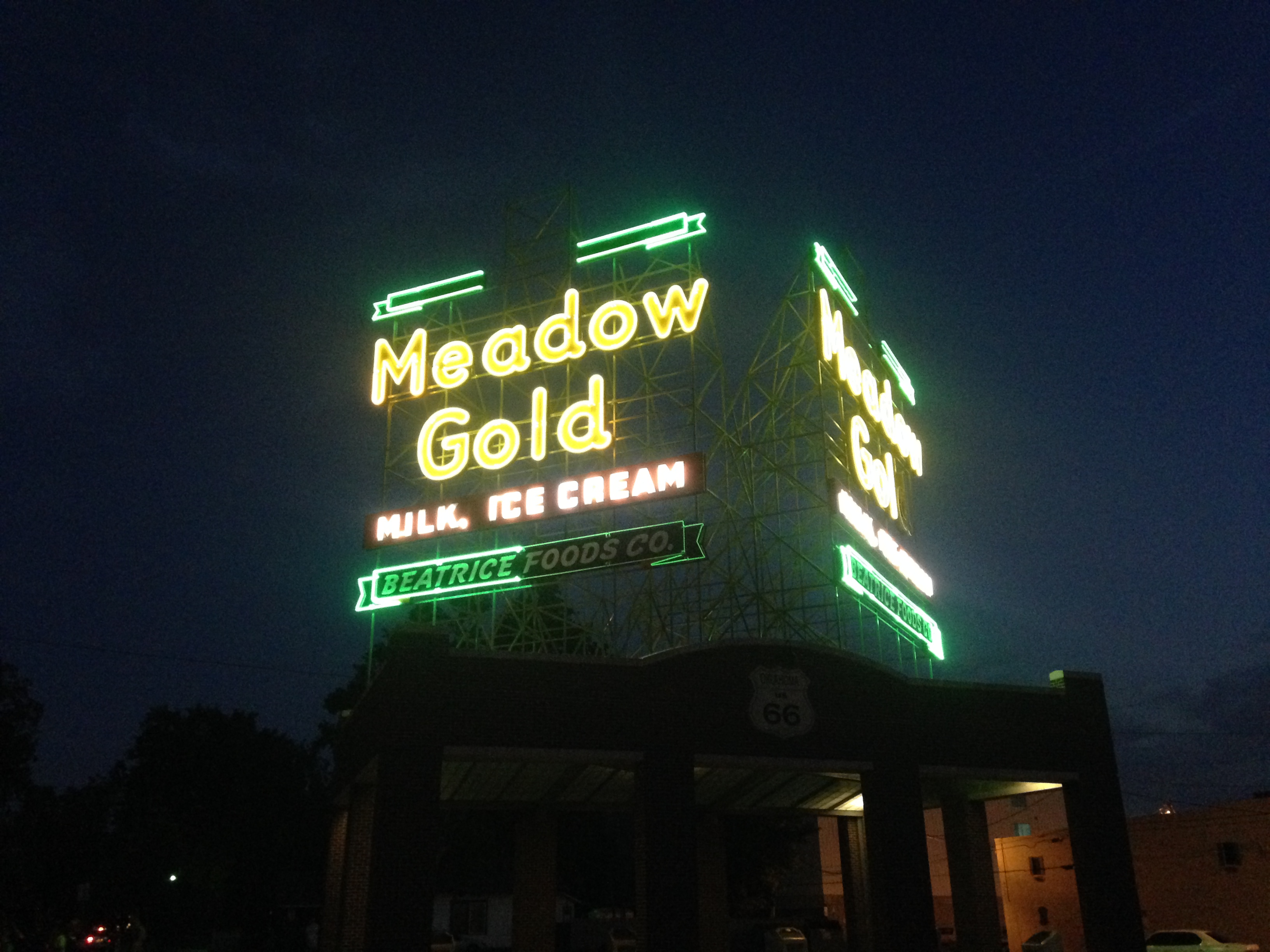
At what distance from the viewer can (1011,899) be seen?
41.8 meters

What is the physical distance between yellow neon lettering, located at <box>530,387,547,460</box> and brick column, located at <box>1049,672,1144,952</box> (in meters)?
13.4

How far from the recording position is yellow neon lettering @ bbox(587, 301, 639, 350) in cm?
2892

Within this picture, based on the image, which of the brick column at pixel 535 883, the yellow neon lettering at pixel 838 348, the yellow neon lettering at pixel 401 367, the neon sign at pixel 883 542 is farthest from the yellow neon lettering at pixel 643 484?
the yellow neon lettering at pixel 401 367

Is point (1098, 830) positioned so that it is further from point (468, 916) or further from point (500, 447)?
point (468, 916)

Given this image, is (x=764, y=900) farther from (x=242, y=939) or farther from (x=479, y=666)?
(x=479, y=666)

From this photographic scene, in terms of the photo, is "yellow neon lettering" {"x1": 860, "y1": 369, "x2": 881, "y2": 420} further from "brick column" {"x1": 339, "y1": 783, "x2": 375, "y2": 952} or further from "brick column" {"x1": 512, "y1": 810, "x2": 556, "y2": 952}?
"brick column" {"x1": 339, "y1": 783, "x2": 375, "y2": 952}

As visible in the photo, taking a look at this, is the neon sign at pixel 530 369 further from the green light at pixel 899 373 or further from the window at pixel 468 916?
the window at pixel 468 916

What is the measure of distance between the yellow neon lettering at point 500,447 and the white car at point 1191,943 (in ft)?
73.3

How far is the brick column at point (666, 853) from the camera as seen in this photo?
1897 cm

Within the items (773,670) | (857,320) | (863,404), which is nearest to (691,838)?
(773,670)

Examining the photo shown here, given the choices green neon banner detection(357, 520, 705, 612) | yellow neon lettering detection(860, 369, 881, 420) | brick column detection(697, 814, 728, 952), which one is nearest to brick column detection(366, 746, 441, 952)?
green neon banner detection(357, 520, 705, 612)

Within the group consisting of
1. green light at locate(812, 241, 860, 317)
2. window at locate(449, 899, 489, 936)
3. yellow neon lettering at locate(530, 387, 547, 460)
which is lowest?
window at locate(449, 899, 489, 936)

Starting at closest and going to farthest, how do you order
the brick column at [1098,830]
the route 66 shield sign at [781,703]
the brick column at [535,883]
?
1. the route 66 shield sign at [781,703]
2. the brick column at [1098,830]
3. the brick column at [535,883]

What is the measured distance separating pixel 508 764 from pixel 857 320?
702 inches
